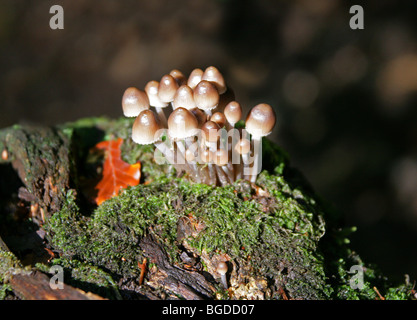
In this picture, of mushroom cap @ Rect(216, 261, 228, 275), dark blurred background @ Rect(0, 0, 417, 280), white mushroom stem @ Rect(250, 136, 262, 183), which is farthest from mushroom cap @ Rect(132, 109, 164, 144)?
dark blurred background @ Rect(0, 0, 417, 280)

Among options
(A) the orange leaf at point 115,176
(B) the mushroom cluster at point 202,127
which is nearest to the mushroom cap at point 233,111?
(B) the mushroom cluster at point 202,127

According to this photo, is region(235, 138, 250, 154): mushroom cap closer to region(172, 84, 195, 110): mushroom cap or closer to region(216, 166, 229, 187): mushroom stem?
region(216, 166, 229, 187): mushroom stem

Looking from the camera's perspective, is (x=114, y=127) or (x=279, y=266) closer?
(x=279, y=266)

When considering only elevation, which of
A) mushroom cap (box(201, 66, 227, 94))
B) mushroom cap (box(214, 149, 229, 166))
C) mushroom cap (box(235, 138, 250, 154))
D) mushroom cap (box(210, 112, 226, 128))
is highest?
mushroom cap (box(201, 66, 227, 94))

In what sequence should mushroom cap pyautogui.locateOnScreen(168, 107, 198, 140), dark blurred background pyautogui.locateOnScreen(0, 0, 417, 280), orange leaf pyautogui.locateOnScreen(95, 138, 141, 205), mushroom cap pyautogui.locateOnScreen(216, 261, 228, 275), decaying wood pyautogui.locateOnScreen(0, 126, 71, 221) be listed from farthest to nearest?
dark blurred background pyautogui.locateOnScreen(0, 0, 417, 280) < orange leaf pyautogui.locateOnScreen(95, 138, 141, 205) < decaying wood pyautogui.locateOnScreen(0, 126, 71, 221) < mushroom cap pyautogui.locateOnScreen(168, 107, 198, 140) < mushroom cap pyautogui.locateOnScreen(216, 261, 228, 275)

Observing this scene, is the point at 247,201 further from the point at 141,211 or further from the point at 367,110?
the point at 367,110

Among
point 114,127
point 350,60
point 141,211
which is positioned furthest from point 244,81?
point 141,211
